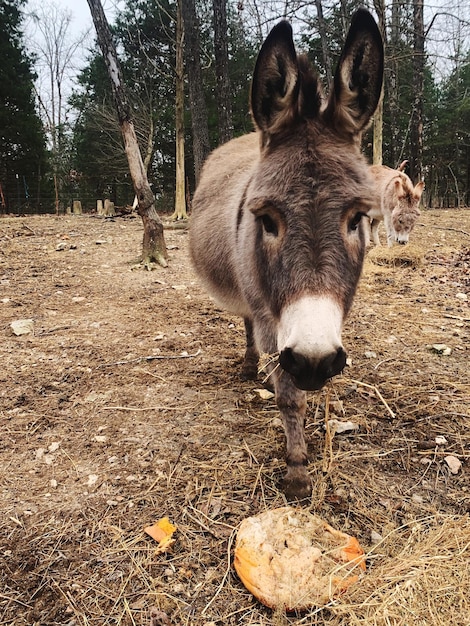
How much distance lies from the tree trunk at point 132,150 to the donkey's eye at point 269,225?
5199 mm

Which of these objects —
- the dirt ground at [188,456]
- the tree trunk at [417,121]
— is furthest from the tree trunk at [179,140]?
the dirt ground at [188,456]

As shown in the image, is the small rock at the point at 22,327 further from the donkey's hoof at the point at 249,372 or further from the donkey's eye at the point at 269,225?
the donkey's eye at the point at 269,225

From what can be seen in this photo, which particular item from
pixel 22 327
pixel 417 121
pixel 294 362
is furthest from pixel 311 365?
pixel 417 121

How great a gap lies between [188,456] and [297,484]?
732 mm

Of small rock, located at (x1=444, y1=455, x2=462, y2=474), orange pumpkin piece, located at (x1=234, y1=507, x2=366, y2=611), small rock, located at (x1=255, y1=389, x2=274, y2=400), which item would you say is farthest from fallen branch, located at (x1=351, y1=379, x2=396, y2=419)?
orange pumpkin piece, located at (x1=234, y1=507, x2=366, y2=611)

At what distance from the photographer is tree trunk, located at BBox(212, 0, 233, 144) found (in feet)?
26.6

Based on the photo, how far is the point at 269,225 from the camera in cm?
181

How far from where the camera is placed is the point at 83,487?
229 cm

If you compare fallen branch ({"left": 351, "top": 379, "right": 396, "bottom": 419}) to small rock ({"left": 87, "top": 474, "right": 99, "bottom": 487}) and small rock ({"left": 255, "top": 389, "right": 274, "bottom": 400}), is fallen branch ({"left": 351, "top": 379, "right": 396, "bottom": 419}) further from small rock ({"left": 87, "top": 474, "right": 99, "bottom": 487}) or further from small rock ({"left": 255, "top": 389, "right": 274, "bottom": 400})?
small rock ({"left": 87, "top": 474, "right": 99, "bottom": 487})

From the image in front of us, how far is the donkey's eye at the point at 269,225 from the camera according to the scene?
1.78m

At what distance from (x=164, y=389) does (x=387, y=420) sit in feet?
5.79

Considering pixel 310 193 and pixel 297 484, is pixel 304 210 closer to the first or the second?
pixel 310 193

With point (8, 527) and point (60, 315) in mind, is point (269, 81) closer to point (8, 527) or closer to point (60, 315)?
point (8, 527)

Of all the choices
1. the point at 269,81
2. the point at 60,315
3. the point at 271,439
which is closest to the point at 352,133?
the point at 269,81
